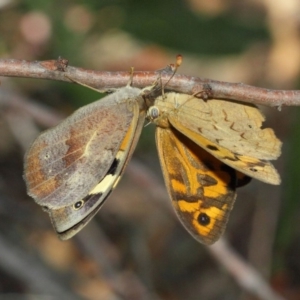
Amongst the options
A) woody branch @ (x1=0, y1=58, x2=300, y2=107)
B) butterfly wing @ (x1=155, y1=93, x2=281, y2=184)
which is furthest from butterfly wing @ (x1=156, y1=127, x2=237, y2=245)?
woody branch @ (x1=0, y1=58, x2=300, y2=107)

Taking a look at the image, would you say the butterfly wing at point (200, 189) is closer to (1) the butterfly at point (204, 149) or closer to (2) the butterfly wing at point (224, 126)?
(1) the butterfly at point (204, 149)

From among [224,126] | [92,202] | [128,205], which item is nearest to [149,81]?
[224,126]

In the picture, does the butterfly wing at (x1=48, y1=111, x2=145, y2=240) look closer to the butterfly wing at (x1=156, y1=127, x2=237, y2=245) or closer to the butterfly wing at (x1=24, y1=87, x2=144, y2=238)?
the butterfly wing at (x1=24, y1=87, x2=144, y2=238)

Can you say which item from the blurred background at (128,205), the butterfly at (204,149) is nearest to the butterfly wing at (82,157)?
the butterfly at (204,149)

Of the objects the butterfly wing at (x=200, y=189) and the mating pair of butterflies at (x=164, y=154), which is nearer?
the mating pair of butterflies at (x=164, y=154)

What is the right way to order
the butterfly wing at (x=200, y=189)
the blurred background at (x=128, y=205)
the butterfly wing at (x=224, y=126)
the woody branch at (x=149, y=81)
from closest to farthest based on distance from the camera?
the woody branch at (x=149, y=81) < the butterfly wing at (x=224, y=126) < the butterfly wing at (x=200, y=189) < the blurred background at (x=128, y=205)

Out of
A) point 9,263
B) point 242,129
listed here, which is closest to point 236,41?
point 9,263

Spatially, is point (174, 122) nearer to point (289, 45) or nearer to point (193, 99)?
point (193, 99)
